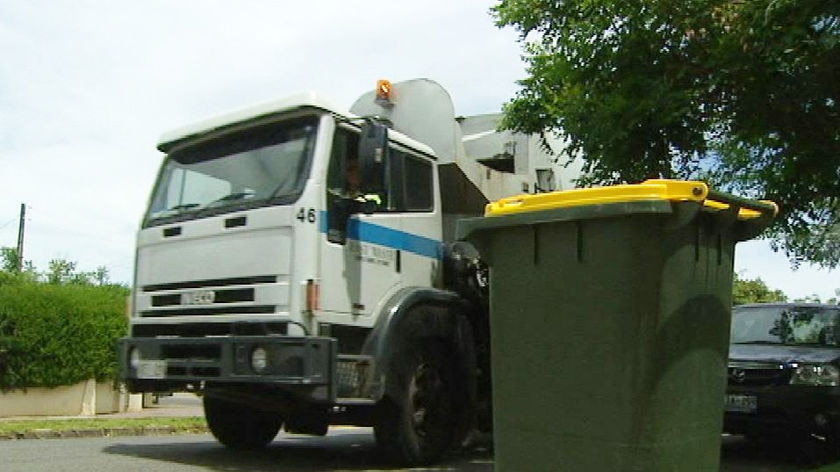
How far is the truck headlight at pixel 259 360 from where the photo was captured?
20.2 ft

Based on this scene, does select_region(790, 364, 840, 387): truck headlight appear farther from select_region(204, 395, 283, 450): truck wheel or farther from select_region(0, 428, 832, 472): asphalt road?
select_region(204, 395, 283, 450): truck wheel

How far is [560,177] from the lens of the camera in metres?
9.34

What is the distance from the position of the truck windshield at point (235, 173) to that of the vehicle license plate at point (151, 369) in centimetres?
111

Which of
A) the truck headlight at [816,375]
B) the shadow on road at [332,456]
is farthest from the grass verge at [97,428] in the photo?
the truck headlight at [816,375]

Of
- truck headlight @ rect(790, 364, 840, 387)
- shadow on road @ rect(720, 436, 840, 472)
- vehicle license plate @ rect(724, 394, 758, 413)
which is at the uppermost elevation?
truck headlight @ rect(790, 364, 840, 387)

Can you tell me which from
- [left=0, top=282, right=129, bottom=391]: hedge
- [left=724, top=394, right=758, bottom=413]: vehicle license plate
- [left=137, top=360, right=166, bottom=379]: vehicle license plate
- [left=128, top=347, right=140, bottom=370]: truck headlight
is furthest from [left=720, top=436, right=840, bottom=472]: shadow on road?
[left=0, top=282, right=129, bottom=391]: hedge

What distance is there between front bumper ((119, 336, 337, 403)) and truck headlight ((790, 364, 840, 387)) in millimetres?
4301

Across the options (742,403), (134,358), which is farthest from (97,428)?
(742,403)

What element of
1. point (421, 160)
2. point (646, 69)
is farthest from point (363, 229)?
point (646, 69)

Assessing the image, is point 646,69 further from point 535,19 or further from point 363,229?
point 363,229

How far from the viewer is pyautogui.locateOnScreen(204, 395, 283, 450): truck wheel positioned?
8156 millimetres

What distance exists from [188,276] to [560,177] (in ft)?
13.7

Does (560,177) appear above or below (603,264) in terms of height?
above

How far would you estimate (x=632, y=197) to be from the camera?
13.1ft
